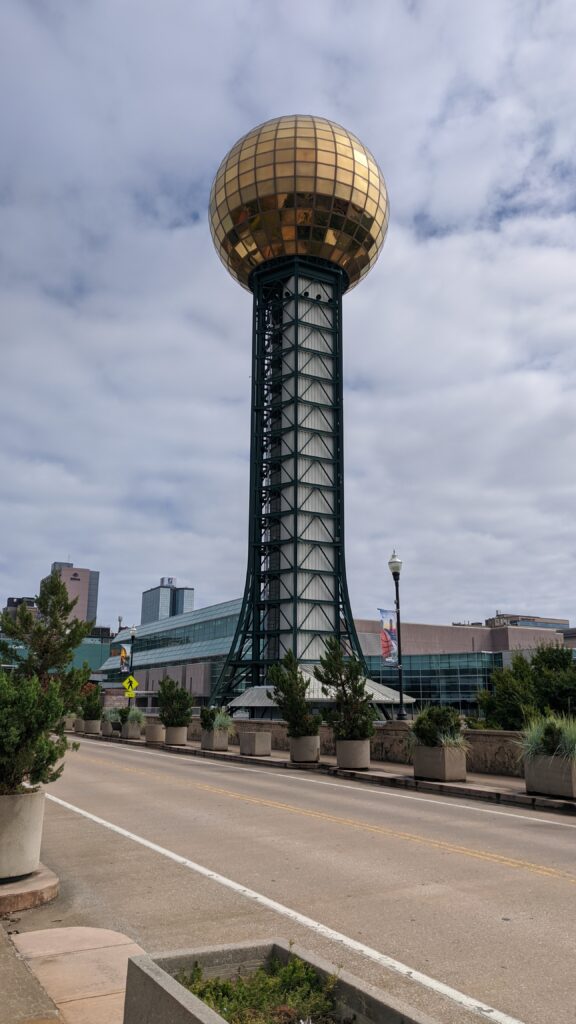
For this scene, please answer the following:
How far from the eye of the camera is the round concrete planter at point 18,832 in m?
8.61

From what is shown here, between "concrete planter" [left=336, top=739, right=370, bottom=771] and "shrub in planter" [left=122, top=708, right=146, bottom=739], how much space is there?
21665 millimetres

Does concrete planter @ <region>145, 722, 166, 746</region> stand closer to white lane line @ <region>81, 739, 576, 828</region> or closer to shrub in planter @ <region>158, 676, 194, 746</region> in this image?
shrub in planter @ <region>158, 676, 194, 746</region>

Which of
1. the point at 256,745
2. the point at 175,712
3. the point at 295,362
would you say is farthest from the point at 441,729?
the point at 295,362

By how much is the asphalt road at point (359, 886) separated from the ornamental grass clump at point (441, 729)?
3.19 m

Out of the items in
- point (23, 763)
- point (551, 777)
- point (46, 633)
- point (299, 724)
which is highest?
point (46, 633)

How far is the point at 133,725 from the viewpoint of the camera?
141ft

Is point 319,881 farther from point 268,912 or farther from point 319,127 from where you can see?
point 319,127

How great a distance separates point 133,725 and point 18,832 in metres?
35.6

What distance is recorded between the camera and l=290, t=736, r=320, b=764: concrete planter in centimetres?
2589

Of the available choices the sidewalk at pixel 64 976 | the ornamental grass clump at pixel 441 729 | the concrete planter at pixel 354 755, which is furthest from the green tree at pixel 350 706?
the sidewalk at pixel 64 976

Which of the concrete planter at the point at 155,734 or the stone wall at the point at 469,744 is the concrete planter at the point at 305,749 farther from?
the concrete planter at the point at 155,734

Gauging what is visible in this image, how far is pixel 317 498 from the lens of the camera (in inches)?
2176

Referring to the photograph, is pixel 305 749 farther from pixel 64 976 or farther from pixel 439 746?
pixel 64 976

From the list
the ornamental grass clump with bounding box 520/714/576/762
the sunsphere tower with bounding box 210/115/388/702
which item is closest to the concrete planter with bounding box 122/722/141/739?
the sunsphere tower with bounding box 210/115/388/702
